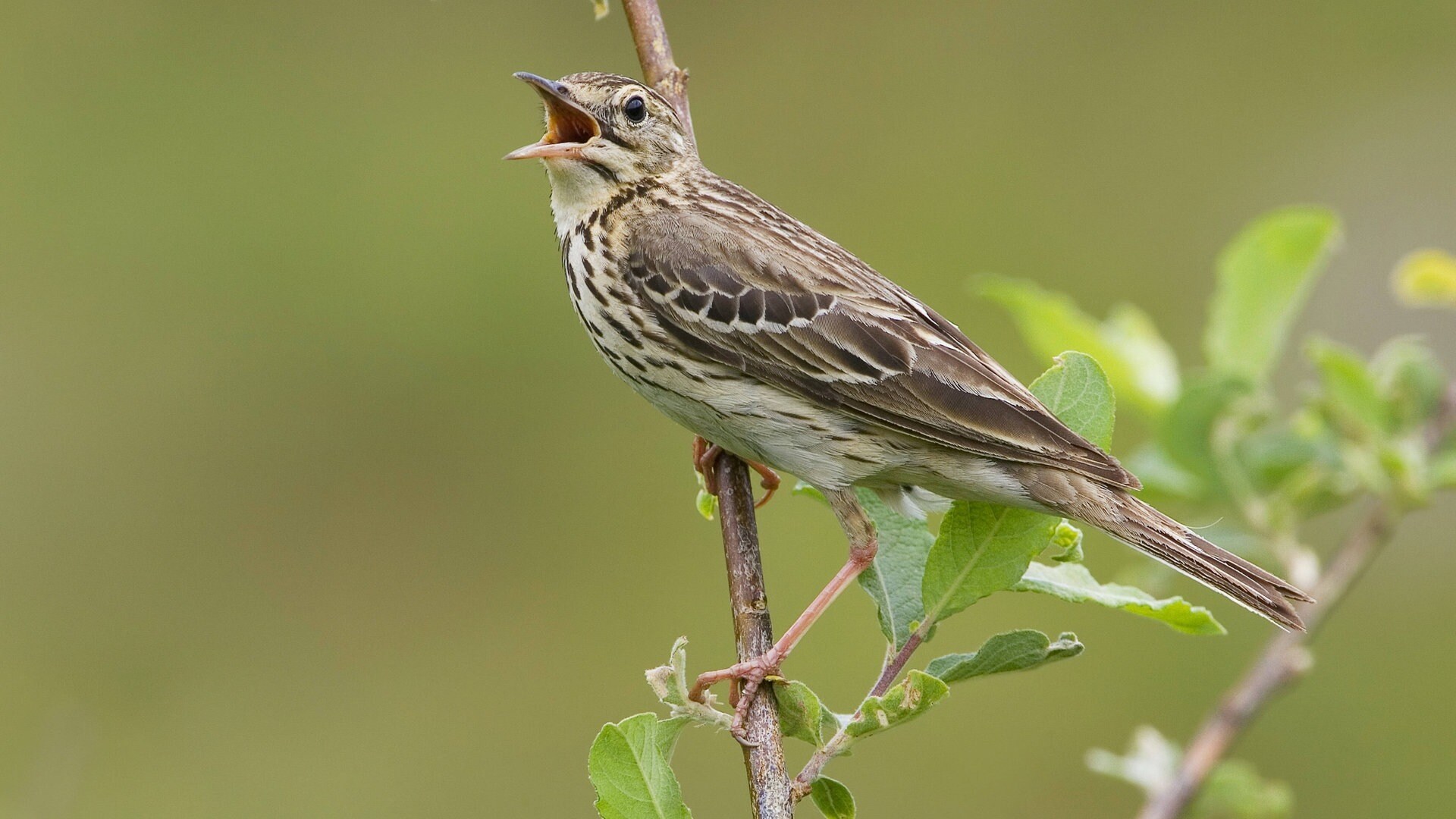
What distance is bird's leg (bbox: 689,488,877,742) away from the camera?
3512 millimetres

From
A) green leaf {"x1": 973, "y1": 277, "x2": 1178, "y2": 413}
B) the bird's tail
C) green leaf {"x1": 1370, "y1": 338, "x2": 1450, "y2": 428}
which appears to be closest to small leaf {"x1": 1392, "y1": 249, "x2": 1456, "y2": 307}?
green leaf {"x1": 1370, "y1": 338, "x2": 1450, "y2": 428}

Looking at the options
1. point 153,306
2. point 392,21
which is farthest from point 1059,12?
point 153,306

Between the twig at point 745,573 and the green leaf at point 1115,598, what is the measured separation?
2.08ft

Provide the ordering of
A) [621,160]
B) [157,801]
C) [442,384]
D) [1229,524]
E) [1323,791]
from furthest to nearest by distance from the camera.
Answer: [442,384]
[157,801]
[1323,791]
[621,160]
[1229,524]

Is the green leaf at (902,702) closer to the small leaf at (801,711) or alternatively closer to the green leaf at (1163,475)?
the small leaf at (801,711)

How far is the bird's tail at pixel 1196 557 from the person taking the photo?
3932 mm

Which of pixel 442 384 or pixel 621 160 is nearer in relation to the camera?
pixel 621 160

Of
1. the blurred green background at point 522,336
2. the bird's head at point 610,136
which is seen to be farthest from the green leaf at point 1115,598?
the blurred green background at point 522,336

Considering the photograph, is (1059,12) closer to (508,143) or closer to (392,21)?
(508,143)

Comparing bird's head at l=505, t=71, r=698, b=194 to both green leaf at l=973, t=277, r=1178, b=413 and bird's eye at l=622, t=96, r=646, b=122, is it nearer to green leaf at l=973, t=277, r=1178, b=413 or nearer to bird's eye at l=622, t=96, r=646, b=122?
bird's eye at l=622, t=96, r=646, b=122

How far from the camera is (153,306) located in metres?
12.3

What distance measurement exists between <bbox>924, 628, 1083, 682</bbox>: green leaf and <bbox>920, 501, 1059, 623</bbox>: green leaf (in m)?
0.17

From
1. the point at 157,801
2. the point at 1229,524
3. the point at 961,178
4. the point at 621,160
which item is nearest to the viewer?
the point at 1229,524

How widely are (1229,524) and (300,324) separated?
898cm
